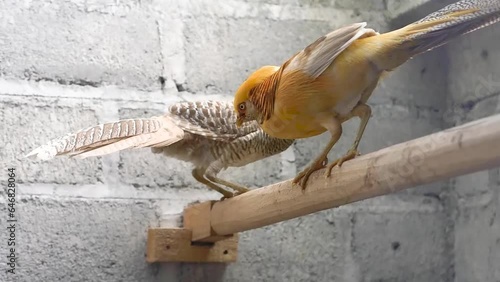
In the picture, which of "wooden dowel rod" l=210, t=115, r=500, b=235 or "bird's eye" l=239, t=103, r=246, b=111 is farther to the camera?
"bird's eye" l=239, t=103, r=246, b=111

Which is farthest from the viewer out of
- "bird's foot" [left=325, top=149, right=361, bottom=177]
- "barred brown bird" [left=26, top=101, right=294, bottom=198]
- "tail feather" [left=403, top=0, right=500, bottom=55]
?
"barred brown bird" [left=26, top=101, right=294, bottom=198]

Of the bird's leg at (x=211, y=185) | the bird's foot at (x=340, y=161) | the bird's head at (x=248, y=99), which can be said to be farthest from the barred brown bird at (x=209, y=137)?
the bird's foot at (x=340, y=161)

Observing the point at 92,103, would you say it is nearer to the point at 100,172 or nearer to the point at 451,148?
the point at 100,172

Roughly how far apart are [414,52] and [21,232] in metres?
0.83

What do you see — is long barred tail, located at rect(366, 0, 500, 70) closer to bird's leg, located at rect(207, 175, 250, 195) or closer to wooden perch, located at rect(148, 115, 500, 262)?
wooden perch, located at rect(148, 115, 500, 262)

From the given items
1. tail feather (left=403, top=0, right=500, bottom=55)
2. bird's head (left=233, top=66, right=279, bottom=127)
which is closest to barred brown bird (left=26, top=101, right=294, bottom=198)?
bird's head (left=233, top=66, right=279, bottom=127)

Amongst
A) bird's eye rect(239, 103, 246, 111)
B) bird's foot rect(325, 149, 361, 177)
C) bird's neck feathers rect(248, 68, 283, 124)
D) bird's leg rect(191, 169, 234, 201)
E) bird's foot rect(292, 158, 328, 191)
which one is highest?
bird's neck feathers rect(248, 68, 283, 124)

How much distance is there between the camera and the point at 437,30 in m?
0.98

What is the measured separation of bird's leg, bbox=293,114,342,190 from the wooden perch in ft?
0.04

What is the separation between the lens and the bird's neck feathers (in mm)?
1162

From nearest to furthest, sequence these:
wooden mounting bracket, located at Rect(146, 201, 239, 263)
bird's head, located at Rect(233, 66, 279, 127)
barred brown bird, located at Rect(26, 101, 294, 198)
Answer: bird's head, located at Rect(233, 66, 279, 127) → barred brown bird, located at Rect(26, 101, 294, 198) → wooden mounting bracket, located at Rect(146, 201, 239, 263)

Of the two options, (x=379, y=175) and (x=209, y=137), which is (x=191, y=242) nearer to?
(x=209, y=137)

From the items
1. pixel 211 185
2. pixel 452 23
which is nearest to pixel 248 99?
pixel 211 185

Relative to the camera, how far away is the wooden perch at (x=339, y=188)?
815 mm
